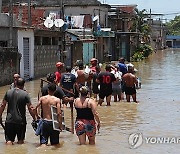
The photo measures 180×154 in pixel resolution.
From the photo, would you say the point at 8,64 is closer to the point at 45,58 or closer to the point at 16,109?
the point at 45,58

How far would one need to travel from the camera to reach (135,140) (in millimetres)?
11773

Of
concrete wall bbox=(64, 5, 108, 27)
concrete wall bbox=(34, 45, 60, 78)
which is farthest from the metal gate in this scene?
concrete wall bbox=(64, 5, 108, 27)

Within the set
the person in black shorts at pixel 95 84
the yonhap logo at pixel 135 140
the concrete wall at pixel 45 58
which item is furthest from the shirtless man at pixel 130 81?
the concrete wall at pixel 45 58

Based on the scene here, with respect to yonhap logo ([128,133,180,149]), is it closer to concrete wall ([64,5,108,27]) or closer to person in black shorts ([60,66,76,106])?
person in black shorts ([60,66,76,106])

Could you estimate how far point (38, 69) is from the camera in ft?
100

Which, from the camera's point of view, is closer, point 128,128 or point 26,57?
point 128,128

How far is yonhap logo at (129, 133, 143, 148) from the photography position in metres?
11.1

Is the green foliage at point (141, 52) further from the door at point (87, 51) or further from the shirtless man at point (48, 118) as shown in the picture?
the shirtless man at point (48, 118)

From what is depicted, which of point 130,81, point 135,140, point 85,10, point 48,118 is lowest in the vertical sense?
point 135,140

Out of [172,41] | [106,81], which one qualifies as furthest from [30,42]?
[172,41]

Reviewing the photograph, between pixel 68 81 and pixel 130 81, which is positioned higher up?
pixel 68 81

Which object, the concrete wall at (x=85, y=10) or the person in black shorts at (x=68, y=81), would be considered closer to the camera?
the person in black shorts at (x=68, y=81)

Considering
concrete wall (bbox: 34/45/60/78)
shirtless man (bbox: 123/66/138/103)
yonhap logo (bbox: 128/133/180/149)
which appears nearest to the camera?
yonhap logo (bbox: 128/133/180/149)

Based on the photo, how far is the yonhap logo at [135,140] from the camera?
435 inches
